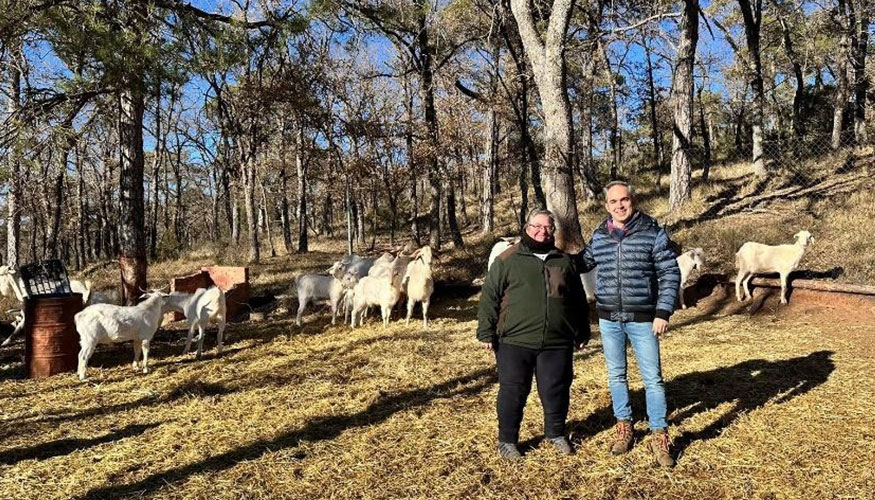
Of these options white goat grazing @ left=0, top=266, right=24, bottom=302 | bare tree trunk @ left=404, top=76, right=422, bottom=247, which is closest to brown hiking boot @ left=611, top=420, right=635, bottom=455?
white goat grazing @ left=0, top=266, right=24, bottom=302

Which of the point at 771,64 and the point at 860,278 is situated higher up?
the point at 771,64

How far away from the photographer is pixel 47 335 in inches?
253

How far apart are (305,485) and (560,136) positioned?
7465mm

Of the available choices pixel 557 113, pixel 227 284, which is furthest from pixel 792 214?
pixel 227 284

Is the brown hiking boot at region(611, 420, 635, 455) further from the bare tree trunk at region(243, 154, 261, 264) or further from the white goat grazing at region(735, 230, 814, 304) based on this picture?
the bare tree trunk at region(243, 154, 261, 264)

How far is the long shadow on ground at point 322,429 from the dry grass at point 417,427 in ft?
0.05

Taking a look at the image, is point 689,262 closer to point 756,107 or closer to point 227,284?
point 227,284

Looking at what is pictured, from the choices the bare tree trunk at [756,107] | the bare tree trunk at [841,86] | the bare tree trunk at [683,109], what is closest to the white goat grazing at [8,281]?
the bare tree trunk at [683,109]

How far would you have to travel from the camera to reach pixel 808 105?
3183 centimetres

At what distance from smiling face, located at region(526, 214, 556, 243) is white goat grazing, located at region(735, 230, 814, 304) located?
6.02 metres

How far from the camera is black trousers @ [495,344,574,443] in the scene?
377cm

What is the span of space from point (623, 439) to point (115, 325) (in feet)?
18.1

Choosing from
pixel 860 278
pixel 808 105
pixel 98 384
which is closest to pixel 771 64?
pixel 808 105

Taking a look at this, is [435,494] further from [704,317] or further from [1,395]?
[704,317]
